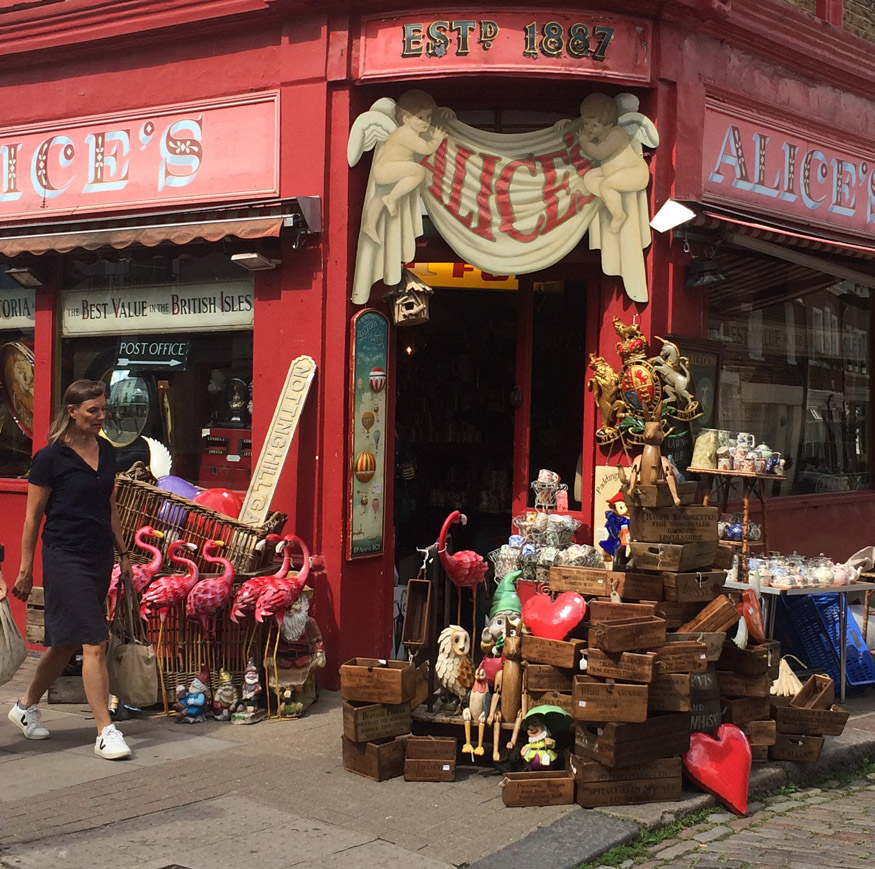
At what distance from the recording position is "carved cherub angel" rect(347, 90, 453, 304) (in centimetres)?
797

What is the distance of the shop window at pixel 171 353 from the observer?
862 cm

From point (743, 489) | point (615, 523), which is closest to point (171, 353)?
point (615, 523)

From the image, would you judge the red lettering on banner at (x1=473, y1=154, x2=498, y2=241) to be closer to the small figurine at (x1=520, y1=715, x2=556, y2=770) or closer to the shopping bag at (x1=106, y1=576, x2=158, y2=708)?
the shopping bag at (x1=106, y1=576, x2=158, y2=708)

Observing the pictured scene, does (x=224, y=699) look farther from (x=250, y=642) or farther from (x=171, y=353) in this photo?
(x=171, y=353)

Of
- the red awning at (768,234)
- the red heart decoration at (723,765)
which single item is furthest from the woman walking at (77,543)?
the red awning at (768,234)

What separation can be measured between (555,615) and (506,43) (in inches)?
153

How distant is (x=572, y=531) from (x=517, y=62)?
122 inches

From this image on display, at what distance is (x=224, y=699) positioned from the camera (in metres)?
7.03

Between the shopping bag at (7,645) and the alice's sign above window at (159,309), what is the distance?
3015 millimetres

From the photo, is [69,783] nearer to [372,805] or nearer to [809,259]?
[372,805]

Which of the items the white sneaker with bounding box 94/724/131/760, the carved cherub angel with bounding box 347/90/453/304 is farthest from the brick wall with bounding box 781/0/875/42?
the white sneaker with bounding box 94/724/131/760

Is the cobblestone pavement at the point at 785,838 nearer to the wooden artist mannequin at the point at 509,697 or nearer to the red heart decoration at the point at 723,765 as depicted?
the red heart decoration at the point at 723,765

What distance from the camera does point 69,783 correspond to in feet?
18.8

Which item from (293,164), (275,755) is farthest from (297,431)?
(275,755)
